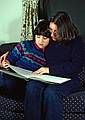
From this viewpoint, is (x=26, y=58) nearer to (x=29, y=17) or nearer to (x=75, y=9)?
(x=29, y=17)

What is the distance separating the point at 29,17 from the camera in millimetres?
2887

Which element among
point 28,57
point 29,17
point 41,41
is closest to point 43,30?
point 41,41

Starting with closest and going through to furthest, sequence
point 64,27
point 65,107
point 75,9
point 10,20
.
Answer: point 65,107 → point 64,27 → point 75,9 → point 10,20

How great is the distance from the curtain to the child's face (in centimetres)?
61

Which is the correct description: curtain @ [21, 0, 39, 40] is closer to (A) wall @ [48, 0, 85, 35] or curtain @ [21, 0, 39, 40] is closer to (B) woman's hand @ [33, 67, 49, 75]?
(A) wall @ [48, 0, 85, 35]

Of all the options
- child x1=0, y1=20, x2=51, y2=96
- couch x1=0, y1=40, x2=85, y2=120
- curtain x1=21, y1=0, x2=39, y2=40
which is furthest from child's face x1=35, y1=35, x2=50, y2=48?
curtain x1=21, y1=0, x2=39, y2=40

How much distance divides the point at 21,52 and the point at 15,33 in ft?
2.93

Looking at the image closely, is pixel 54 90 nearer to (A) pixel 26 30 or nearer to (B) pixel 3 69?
(B) pixel 3 69

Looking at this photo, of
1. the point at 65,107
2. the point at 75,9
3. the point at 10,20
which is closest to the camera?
the point at 65,107

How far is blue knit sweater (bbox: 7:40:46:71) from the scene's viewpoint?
89.3 inches

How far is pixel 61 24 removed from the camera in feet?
7.16

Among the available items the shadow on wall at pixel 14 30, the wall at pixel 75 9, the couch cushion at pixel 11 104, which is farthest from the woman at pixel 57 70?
the shadow on wall at pixel 14 30

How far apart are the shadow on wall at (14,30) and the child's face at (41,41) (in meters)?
0.87

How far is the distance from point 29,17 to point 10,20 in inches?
12.4
